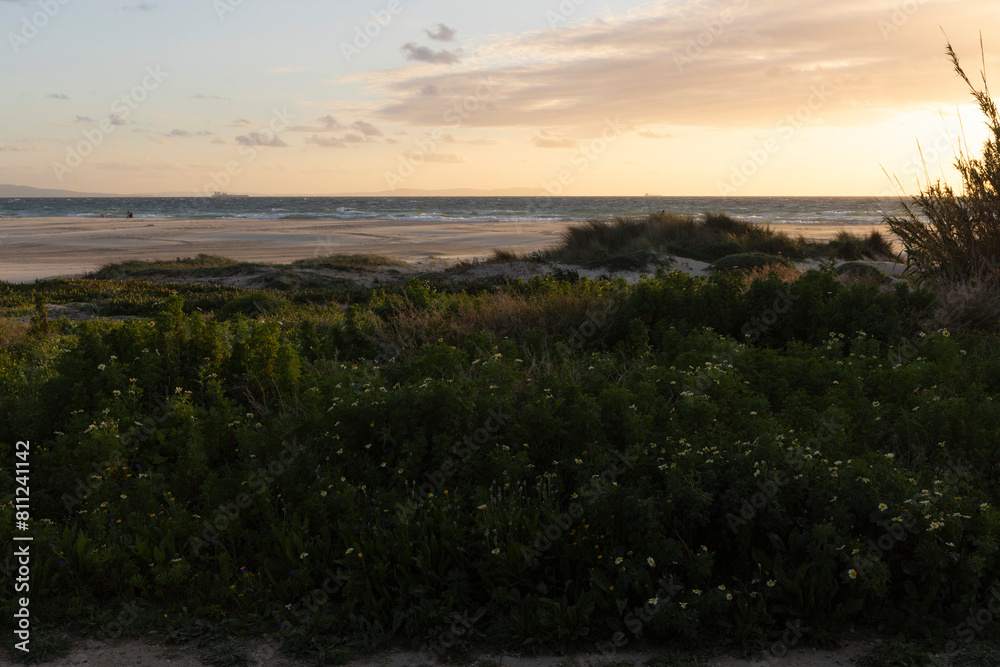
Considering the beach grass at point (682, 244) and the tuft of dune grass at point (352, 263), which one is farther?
the tuft of dune grass at point (352, 263)

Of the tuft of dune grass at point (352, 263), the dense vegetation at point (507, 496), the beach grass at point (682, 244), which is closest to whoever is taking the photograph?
the dense vegetation at point (507, 496)

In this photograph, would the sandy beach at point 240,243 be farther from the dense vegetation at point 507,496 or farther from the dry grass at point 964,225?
the dense vegetation at point 507,496

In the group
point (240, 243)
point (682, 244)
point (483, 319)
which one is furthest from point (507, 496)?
point (240, 243)

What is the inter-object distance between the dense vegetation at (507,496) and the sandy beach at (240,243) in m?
22.1

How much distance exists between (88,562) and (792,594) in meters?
3.86

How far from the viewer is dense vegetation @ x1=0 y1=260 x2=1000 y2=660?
12.0 feet

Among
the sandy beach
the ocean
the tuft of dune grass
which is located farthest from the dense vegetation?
the ocean

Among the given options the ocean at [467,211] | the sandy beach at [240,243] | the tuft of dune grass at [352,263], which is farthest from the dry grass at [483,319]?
the ocean at [467,211]

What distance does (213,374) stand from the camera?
6.11 metres

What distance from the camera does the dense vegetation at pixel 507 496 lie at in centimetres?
367

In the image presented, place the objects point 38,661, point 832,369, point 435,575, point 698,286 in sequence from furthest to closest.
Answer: point 698,286, point 832,369, point 435,575, point 38,661

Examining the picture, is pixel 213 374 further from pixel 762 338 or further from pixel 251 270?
pixel 251 270

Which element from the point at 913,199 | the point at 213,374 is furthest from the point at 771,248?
the point at 213,374

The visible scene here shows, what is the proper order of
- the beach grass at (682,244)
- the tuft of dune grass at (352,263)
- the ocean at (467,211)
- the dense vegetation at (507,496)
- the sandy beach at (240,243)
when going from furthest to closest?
the ocean at (467,211) → the sandy beach at (240,243) → the tuft of dune grass at (352,263) → the beach grass at (682,244) → the dense vegetation at (507,496)
